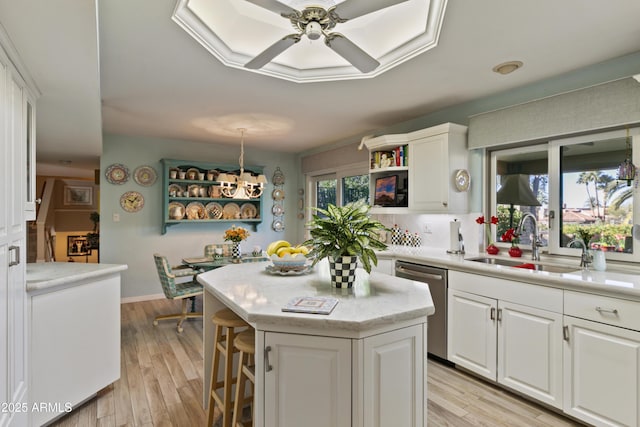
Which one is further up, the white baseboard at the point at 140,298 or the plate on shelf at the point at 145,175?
the plate on shelf at the point at 145,175

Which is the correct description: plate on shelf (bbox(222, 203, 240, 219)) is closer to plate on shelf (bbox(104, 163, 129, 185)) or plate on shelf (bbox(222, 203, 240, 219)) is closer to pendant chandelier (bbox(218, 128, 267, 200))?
pendant chandelier (bbox(218, 128, 267, 200))

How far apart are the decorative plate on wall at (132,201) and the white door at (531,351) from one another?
4.69 metres

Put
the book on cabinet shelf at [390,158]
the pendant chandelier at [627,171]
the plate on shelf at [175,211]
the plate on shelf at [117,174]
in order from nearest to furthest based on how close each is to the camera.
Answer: the pendant chandelier at [627,171]
the book on cabinet shelf at [390,158]
the plate on shelf at [117,174]
the plate on shelf at [175,211]

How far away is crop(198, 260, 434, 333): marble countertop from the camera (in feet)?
4.41

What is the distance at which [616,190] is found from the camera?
8.30 feet

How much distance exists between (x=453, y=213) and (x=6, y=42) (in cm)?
324

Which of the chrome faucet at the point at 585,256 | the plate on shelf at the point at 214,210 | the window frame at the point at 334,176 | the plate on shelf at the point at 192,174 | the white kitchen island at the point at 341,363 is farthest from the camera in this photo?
the plate on shelf at the point at 214,210

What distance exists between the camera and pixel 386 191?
3926 millimetres

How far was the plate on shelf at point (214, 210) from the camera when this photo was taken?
17.9 ft

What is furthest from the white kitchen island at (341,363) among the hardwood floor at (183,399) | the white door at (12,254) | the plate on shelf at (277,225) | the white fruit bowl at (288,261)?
the plate on shelf at (277,225)

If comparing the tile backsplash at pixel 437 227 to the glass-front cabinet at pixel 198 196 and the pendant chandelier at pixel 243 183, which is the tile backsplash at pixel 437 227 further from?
the glass-front cabinet at pixel 198 196

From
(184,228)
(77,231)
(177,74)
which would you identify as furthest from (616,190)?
(77,231)

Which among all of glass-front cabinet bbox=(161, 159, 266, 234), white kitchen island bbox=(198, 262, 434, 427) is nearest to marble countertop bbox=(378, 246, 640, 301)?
white kitchen island bbox=(198, 262, 434, 427)

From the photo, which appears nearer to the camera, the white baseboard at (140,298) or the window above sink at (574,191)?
the window above sink at (574,191)
